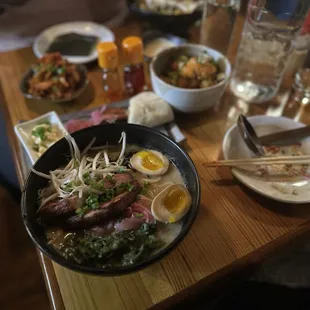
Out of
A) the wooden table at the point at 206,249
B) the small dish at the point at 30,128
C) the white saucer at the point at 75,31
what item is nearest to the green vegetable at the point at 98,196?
the wooden table at the point at 206,249

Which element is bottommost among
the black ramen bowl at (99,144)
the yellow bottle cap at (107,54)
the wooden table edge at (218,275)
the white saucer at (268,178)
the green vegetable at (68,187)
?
the wooden table edge at (218,275)

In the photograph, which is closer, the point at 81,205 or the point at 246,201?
the point at 81,205

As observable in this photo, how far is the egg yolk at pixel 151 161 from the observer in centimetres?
91

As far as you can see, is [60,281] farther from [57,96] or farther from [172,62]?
[172,62]

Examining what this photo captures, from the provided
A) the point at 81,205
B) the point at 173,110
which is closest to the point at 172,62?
the point at 173,110

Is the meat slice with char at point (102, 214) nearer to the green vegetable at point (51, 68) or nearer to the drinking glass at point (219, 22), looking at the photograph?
the green vegetable at point (51, 68)

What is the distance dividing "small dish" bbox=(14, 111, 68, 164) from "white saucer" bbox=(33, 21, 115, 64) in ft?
1.30

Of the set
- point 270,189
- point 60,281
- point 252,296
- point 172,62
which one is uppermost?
point 172,62

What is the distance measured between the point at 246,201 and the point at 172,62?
1.94 ft

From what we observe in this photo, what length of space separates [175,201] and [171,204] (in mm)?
12

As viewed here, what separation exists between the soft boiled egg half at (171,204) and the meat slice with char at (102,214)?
2.8 inches

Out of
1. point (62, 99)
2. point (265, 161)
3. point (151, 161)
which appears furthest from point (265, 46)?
point (62, 99)

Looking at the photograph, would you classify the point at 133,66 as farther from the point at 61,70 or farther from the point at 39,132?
the point at 39,132

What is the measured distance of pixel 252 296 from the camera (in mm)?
1184
